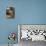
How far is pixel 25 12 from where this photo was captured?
10.4 ft

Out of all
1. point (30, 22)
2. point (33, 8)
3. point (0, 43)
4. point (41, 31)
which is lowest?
point (0, 43)

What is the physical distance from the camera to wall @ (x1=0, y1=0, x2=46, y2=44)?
124 inches

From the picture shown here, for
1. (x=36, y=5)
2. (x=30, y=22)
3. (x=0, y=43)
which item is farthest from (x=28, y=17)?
(x=0, y=43)

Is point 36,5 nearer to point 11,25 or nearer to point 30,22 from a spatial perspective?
point 30,22

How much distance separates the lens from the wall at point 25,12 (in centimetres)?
315

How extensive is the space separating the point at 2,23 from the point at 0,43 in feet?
1.50

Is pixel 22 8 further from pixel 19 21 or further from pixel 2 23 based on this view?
pixel 2 23

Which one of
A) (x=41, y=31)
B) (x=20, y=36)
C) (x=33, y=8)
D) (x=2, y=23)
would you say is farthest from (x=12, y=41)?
(x=33, y=8)

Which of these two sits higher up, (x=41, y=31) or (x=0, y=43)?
(x=41, y=31)

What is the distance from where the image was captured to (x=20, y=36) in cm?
304

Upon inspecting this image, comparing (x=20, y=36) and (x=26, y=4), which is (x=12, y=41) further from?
(x=26, y=4)

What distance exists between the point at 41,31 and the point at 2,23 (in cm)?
91

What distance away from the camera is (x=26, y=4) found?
319 cm

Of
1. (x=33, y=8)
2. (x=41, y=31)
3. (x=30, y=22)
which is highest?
(x=33, y=8)
